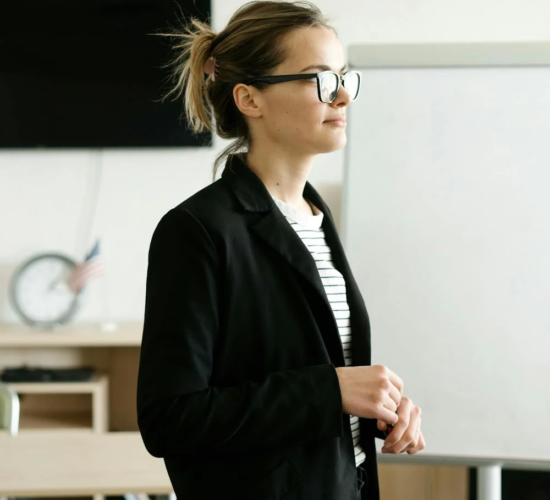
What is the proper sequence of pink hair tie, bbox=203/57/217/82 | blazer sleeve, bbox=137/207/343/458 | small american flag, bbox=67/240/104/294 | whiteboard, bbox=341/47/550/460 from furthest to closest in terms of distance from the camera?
small american flag, bbox=67/240/104/294, whiteboard, bbox=341/47/550/460, pink hair tie, bbox=203/57/217/82, blazer sleeve, bbox=137/207/343/458

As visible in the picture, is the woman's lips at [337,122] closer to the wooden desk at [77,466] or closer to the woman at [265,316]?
the woman at [265,316]

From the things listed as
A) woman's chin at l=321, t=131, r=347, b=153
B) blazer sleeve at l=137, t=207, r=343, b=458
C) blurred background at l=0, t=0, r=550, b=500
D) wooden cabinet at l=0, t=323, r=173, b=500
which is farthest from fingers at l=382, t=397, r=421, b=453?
blurred background at l=0, t=0, r=550, b=500

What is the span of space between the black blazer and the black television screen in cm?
200

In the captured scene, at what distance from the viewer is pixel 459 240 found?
211cm

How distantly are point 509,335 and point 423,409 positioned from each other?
0.32 metres

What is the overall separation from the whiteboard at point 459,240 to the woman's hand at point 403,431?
3.29 feet

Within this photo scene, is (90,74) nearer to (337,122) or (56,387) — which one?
(56,387)

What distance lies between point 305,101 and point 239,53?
5.5 inches

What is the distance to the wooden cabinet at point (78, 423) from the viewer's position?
63.0 inches

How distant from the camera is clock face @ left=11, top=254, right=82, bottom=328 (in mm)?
2869

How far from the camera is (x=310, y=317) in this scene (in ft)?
3.32

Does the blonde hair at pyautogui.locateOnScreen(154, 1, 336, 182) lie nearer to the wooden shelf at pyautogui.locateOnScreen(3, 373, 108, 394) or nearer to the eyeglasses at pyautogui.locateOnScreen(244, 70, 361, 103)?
the eyeglasses at pyautogui.locateOnScreen(244, 70, 361, 103)

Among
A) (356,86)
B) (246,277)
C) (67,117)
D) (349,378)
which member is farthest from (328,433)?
(67,117)

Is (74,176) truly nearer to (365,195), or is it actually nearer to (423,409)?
(365,195)
